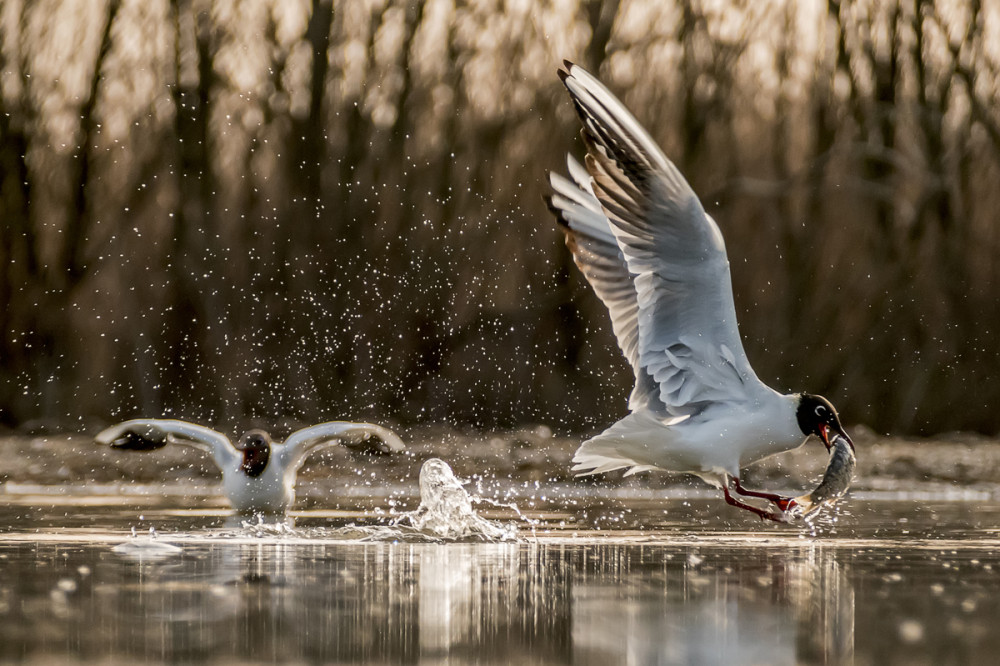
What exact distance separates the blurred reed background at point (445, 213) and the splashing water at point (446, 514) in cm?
773

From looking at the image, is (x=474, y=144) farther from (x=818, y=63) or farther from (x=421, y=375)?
(x=818, y=63)

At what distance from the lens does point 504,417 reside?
15.8 metres

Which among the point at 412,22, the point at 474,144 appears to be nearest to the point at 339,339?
the point at 474,144

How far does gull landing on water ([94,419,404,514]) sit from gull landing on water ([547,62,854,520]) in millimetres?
2312

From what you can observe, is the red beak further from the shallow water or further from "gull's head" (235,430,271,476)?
"gull's head" (235,430,271,476)

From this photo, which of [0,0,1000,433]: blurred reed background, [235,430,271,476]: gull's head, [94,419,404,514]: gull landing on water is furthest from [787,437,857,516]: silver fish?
[0,0,1000,433]: blurred reed background

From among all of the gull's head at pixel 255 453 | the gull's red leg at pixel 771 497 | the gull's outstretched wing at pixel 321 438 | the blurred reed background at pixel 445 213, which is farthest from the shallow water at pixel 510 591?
the blurred reed background at pixel 445 213

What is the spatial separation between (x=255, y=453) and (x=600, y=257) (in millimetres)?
2554

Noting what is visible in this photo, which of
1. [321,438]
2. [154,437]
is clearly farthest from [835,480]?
[154,437]

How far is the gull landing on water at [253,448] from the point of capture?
8938 mm

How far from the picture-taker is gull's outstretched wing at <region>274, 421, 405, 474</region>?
9547mm

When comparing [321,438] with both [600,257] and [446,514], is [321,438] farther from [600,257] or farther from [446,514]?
[600,257]

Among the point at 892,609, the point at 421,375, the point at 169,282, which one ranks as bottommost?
the point at 892,609

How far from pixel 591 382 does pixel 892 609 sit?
1108cm
